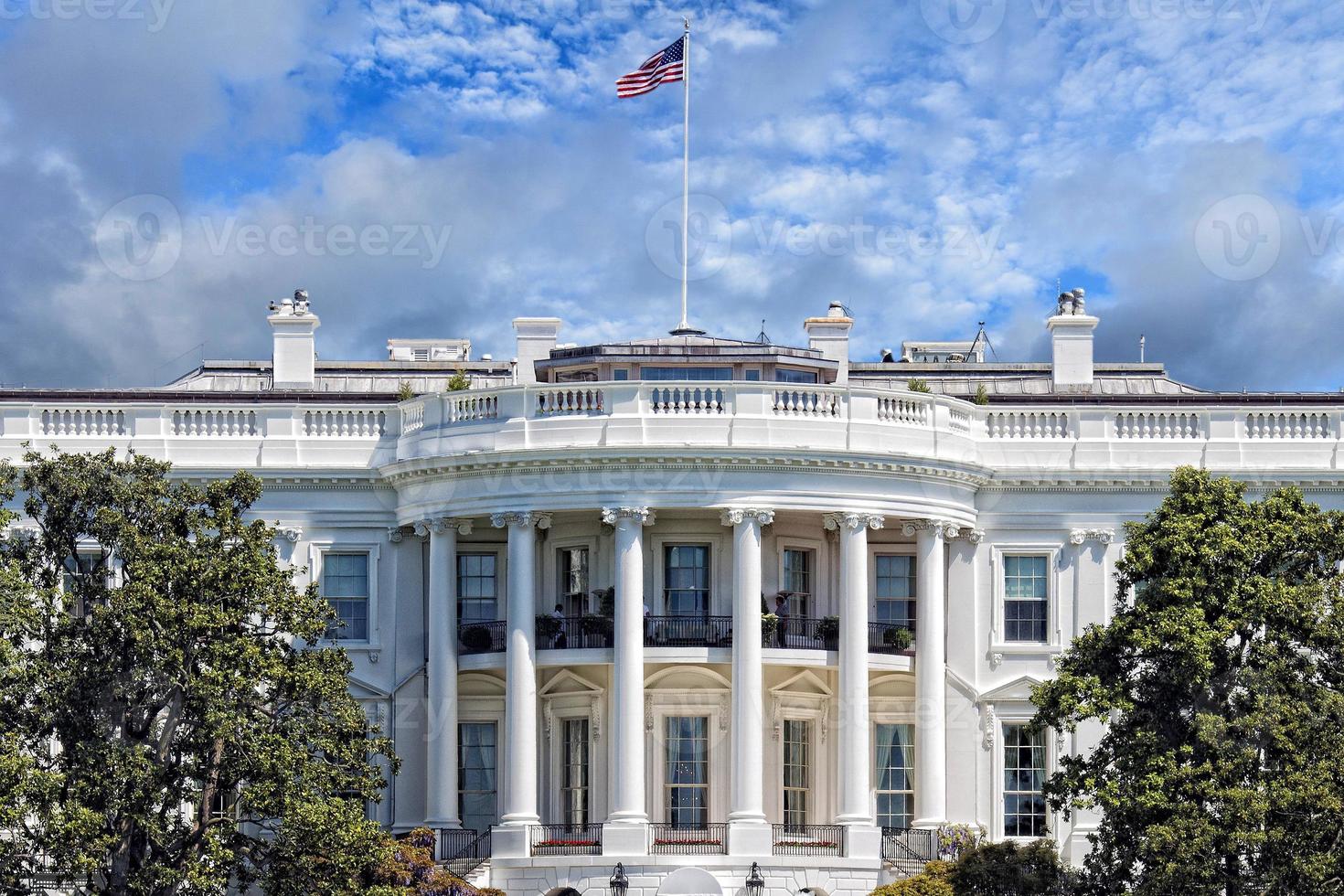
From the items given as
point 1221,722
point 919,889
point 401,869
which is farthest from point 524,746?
point 1221,722

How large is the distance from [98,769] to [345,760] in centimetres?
467

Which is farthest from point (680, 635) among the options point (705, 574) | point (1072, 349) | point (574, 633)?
point (1072, 349)

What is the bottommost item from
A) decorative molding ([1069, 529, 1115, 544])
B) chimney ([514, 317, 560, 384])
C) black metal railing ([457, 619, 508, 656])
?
black metal railing ([457, 619, 508, 656])

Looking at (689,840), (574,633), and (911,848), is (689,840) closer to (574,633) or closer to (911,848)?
(911,848)

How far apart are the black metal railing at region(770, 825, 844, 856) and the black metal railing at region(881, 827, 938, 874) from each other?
1135 millimetres

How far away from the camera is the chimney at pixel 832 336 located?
61688mm

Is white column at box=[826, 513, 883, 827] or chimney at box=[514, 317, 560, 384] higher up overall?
chimney at box=[514, 317, 560, 384]

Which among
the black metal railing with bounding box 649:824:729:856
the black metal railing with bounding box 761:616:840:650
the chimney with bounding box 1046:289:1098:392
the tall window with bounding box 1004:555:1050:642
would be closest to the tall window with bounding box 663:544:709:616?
the black metal railing with bounding box 761:616:840:650

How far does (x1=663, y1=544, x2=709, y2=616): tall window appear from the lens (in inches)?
2149

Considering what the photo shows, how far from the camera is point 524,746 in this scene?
5231cm

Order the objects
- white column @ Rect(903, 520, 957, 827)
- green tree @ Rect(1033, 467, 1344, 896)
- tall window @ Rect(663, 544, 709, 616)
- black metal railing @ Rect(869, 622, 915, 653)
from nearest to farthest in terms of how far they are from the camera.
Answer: green tree @ Rect(1033, 467, 1344, 896) → white column @ Rect(903, 520, 957, 827) → tall window @ Rect(663, 544, 709, 616) → black metal railing @ Rect(869, 622, 915, 653)

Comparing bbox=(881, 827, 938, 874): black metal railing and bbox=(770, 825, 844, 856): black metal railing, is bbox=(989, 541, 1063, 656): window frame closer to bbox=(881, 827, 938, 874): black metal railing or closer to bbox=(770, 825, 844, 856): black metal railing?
bbox=(881, 827, 938, 874): black metal railing

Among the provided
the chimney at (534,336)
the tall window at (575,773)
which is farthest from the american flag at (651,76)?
the tall window at (575,773)

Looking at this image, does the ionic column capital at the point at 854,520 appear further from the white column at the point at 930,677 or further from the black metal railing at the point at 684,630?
the black metal railing at the point at 684,630
